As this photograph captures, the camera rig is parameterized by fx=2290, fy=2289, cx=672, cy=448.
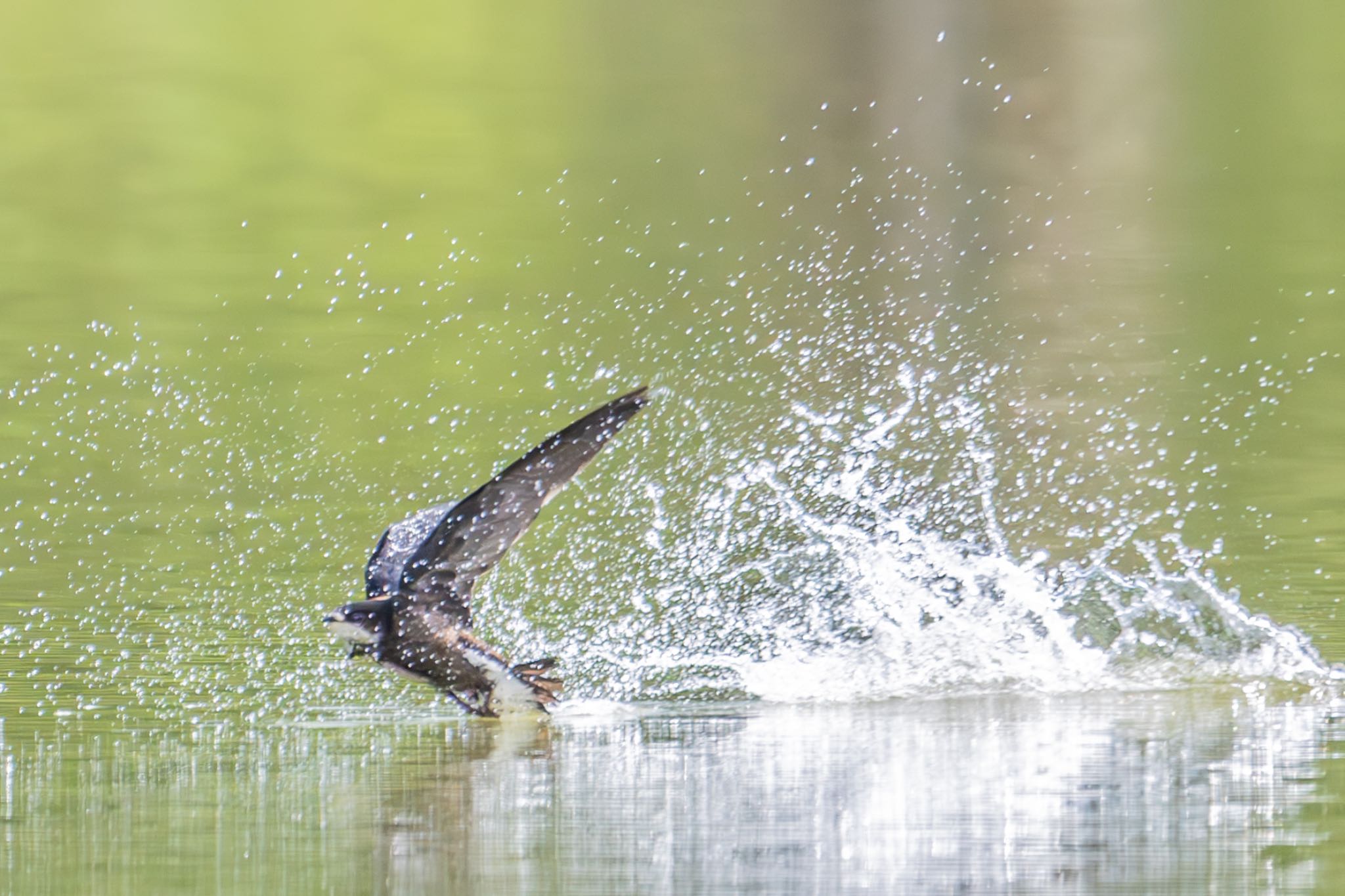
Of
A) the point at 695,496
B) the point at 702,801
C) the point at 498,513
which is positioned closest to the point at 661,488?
the point at 695,496

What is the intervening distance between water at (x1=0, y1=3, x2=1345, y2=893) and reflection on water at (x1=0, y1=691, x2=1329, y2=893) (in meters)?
0.02

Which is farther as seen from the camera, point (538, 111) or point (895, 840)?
point (538, 111)

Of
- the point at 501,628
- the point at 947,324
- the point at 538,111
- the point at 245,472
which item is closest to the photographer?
the point at 501,628

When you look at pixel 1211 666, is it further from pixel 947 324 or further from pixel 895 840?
pixel 947 324

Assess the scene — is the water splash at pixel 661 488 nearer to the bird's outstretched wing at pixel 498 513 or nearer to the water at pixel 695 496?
the water at pixel 695 496

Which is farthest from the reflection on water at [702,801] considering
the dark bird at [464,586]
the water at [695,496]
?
the dark bird at [464,586]

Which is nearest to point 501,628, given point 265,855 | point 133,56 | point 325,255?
point 265,855

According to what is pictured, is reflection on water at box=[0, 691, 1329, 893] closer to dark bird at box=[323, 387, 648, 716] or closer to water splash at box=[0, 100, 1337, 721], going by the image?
dark bird at box=[323, 387, 648, 716]

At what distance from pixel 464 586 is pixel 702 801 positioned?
1452 mm

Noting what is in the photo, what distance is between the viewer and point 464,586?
22.0ft

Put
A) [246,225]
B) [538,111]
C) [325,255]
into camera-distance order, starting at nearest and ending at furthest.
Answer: [325,255] < [246,225] < [538,111]

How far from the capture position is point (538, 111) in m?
22.8

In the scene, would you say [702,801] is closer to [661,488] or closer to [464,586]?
[464,586]

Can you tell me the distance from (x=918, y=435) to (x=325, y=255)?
21.6 feet
